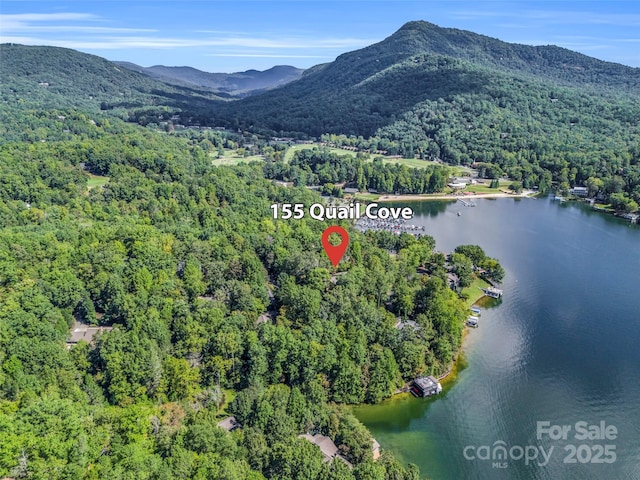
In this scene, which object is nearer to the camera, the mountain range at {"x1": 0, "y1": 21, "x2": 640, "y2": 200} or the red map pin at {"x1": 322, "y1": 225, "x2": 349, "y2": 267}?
the red map pin at {"x1": 322, "y1": 225, "x2": 349, "y2": 267}

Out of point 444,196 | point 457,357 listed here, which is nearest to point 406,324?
point 457,357

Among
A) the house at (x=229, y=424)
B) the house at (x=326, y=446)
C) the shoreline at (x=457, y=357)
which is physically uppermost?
the shoreline at (x=457, y=357)

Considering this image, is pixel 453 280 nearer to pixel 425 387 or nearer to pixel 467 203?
pixel 425 387

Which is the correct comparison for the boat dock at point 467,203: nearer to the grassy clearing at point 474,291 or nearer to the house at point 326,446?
the grassy clearing at point 474,291

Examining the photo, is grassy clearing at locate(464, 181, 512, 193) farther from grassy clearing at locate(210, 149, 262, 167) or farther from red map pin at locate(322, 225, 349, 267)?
red map pin at locate(322, 225, 349, 267)

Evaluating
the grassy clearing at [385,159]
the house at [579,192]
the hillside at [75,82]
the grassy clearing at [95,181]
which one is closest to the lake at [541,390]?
the house at [579,192]

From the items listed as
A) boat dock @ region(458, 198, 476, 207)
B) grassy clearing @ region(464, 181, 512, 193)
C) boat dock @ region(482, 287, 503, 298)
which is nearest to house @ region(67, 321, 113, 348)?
boat dock @ region(482, 287, 503, 298)
